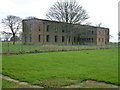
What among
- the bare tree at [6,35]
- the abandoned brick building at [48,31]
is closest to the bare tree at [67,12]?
the abandoned brick building at [48,31]

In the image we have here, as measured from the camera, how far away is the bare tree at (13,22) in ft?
166

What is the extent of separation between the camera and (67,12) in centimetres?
4841

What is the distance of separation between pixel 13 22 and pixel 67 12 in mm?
15819

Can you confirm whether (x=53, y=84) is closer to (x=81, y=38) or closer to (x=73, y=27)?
(x=73, y=27)

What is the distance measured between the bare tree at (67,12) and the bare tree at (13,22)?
889cm

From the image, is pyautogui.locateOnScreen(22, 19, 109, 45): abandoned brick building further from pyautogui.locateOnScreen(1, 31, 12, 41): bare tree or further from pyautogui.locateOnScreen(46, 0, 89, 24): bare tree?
pyautogui.locateOnScreen(1, 31, 12, 41): bare tree

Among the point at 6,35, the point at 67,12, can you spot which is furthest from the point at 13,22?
the point at 67,12

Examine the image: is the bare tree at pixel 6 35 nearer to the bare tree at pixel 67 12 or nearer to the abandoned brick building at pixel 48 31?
the abandoned brick building at pixel 48 31

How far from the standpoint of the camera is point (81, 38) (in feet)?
207

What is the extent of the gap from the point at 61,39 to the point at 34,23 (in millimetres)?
11262

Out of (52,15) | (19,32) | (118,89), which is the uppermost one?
(52,15)

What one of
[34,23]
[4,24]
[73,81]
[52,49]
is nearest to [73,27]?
[34,23]

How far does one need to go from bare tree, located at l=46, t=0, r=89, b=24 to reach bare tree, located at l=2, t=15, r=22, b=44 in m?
8.89

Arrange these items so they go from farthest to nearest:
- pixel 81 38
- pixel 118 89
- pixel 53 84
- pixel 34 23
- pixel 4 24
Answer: pixel 81 38 → pixel 4 24 → pixel 34 23 → pixel 53 84 → pixel 118 89
